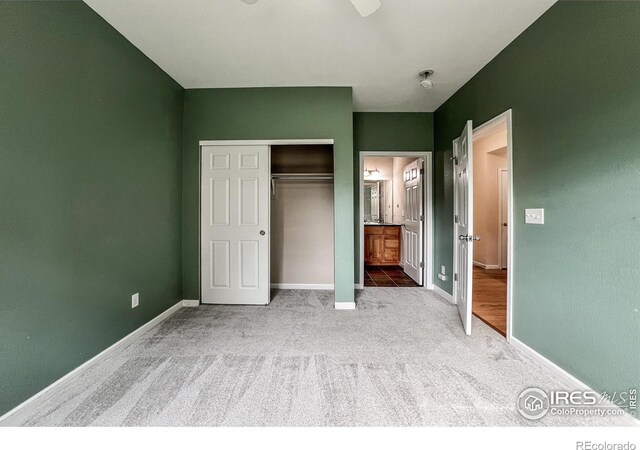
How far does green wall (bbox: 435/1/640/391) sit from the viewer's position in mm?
1418

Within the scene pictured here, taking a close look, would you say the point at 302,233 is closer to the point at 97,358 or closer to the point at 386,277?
the point at 386,277

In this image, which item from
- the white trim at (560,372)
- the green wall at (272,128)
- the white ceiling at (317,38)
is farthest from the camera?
the green wall at (272,128)

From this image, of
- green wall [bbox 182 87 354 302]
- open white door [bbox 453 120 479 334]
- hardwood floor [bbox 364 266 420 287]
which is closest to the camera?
open white door [bbox 453 120 479 334]

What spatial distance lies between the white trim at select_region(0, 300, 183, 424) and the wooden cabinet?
3676mm

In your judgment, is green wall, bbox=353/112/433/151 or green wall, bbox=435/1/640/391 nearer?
green wall, bbox=435/1/640/391

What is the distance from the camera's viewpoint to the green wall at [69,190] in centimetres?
144

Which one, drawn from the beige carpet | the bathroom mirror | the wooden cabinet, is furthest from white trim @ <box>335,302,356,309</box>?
the bathroom mirror

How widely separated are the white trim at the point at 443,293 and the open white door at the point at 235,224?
91.5 inches

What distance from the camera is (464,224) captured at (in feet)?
8.66

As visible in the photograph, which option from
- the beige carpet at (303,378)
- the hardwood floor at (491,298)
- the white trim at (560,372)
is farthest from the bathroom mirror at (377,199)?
the white trim at (560,372)

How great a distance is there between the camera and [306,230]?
159 inches

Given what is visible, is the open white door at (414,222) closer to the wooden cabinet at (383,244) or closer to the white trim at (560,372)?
the wooden cabinet at (383,244)

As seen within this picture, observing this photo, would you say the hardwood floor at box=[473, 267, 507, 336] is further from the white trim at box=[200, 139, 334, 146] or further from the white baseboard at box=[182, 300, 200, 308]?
the white baseboard at box=[182, 300, 200, 308]
